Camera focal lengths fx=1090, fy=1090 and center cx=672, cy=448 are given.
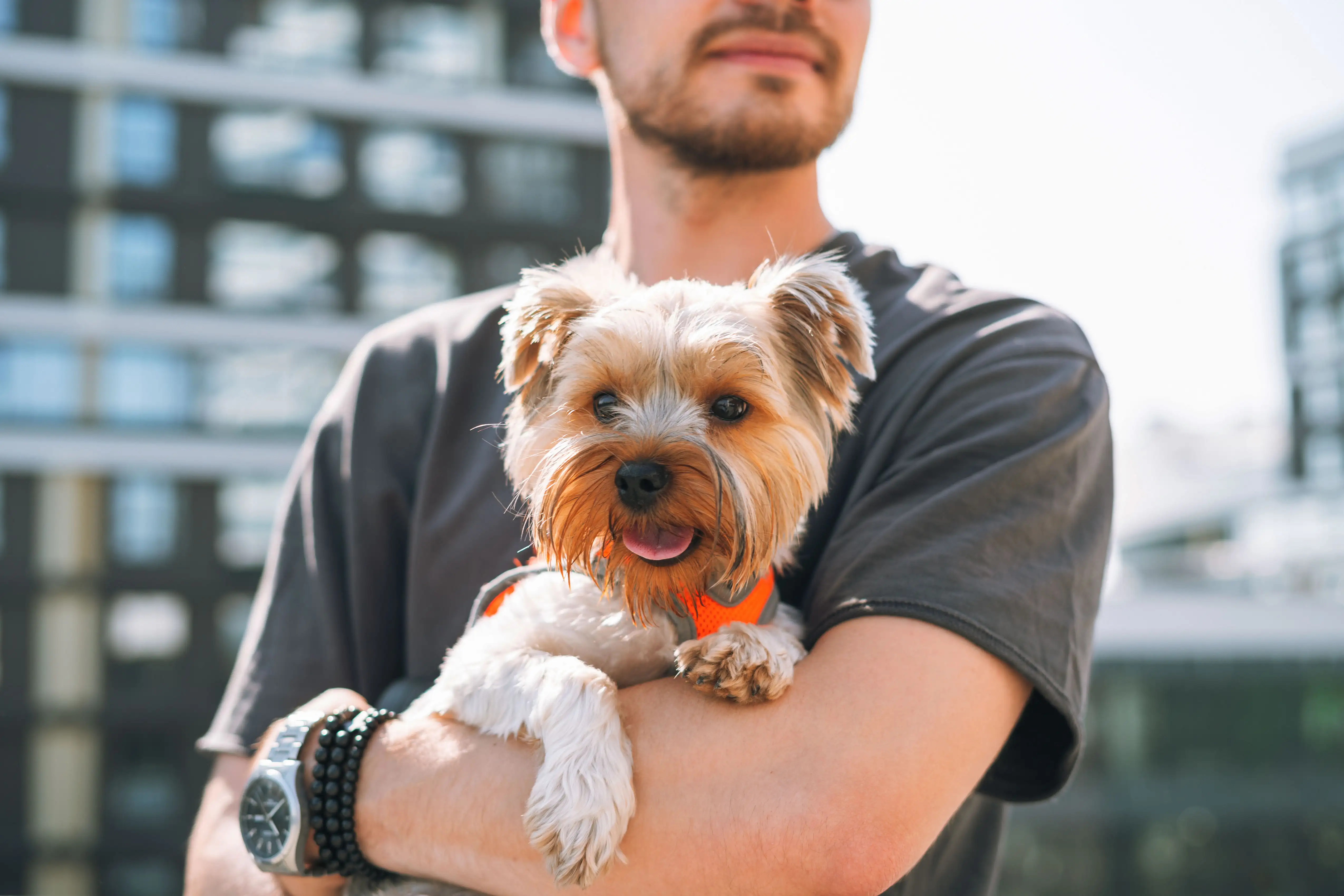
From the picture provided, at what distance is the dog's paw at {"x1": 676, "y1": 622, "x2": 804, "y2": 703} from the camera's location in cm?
209

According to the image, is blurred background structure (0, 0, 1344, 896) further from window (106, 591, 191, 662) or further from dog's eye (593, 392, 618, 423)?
dog's eye (593, 392, 618, 423)

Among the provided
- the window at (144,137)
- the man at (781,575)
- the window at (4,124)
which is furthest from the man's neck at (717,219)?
the window at (4,124)

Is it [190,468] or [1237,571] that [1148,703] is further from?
[190,468]

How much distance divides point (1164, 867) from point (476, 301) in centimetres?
4006

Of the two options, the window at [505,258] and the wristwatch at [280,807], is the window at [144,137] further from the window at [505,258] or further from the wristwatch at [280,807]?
the wristwatch at [280,807]

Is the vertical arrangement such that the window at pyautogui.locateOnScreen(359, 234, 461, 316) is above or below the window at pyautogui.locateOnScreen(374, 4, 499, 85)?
below

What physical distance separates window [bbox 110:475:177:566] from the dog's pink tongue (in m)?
34.6

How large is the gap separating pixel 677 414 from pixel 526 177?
Answer: 3554cm

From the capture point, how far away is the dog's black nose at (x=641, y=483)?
7.55 feet

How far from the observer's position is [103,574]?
33906 millimetres

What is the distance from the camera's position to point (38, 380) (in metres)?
32.2

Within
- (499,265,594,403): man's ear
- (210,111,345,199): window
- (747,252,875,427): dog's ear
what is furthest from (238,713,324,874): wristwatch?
(210,111,345,199): window

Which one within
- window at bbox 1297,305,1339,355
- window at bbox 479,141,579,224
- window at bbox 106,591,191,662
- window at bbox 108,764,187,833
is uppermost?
window at bbox 479,141,579,224

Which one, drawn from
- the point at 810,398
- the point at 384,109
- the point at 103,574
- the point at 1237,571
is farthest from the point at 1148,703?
the point at 810,398
